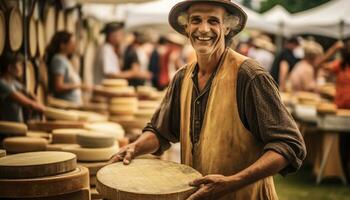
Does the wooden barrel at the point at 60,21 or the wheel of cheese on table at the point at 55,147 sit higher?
the wooden barrel at the point at 60,21

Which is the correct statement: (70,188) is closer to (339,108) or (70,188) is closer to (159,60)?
(339,108)

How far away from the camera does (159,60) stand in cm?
1176

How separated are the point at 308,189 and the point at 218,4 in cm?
529

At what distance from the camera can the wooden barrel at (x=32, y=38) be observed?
6.21m

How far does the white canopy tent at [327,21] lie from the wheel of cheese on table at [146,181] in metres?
10.9

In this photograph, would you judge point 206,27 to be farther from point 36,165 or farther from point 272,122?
point 36,165

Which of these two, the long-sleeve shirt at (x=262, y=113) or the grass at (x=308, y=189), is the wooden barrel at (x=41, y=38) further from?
the long-sleeve shirt at (x=262, y=113)

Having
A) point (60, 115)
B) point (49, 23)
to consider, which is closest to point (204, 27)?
point (60, 115)

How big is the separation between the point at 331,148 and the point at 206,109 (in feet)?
17.7

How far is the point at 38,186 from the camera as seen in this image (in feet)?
6.83

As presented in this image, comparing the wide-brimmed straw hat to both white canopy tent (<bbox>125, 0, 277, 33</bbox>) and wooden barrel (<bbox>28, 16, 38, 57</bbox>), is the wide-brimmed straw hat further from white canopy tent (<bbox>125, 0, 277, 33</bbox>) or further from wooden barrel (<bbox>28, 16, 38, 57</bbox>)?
white canopy tent (<bbox>125, 0, 277, 33</bbox>)

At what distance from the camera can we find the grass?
650 centimetres

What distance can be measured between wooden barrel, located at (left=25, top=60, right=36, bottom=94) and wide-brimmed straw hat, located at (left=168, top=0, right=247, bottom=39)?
146 inches

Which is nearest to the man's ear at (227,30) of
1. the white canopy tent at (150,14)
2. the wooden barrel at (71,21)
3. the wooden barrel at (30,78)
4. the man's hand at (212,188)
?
the man's hand at (212,188)
